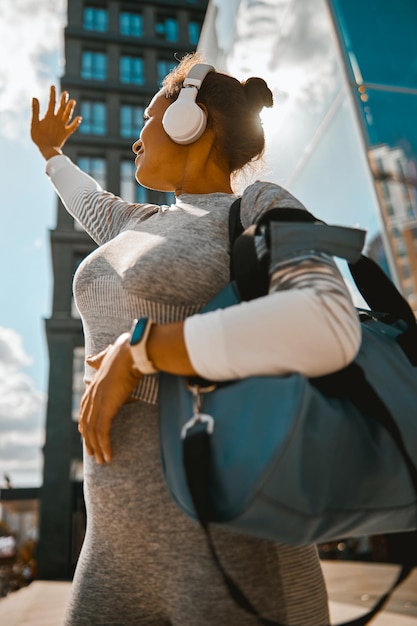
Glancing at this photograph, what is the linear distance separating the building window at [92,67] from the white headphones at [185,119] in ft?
84.3

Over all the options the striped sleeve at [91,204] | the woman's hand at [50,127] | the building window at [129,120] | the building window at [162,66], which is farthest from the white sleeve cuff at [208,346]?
the building window at [162,66]

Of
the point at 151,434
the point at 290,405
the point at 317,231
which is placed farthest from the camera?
the point at 151,434

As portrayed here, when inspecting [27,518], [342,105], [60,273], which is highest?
[60,273]

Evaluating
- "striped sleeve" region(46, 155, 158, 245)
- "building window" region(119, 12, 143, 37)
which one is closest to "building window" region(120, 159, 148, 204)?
"building window" region(119, 12, 143, 37)

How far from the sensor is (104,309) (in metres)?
1.06

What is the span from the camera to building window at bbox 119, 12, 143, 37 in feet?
84.0

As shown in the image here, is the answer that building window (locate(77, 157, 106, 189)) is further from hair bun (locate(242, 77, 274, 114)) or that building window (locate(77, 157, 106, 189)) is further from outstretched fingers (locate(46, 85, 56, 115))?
hair bun (locate(242, 77, 274, 114))

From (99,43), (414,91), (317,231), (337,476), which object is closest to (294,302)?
(317,231)

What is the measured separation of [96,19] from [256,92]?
93.1 ft

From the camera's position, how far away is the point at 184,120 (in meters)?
1.26

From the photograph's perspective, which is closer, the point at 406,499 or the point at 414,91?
the point at 406,499

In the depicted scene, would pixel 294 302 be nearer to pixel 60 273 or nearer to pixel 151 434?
pixel 151 434

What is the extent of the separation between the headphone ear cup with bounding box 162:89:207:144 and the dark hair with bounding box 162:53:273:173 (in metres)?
0.10

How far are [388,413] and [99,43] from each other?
28.0 metres
